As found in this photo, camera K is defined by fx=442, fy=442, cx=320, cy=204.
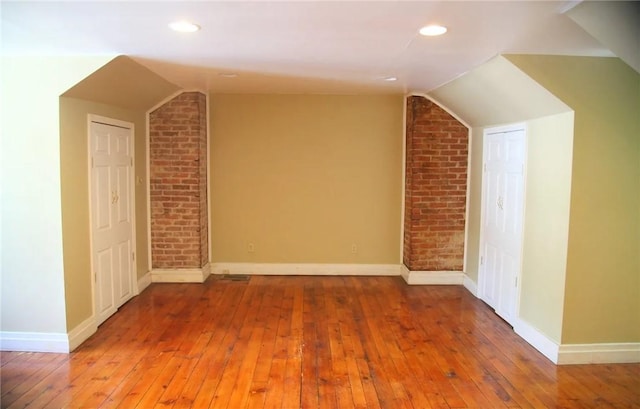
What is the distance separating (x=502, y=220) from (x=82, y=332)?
13.2 ft

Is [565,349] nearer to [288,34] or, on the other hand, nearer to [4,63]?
[288,34]

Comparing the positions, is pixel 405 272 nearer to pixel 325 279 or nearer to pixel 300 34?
pixel 325 279

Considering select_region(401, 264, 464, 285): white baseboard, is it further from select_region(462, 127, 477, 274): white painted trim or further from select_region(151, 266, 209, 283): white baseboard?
select_region(151, 266, 209, 283): white baseboard

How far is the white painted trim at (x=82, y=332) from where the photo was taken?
3.59 metres

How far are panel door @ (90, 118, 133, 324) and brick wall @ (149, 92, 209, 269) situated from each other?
1.93 feet

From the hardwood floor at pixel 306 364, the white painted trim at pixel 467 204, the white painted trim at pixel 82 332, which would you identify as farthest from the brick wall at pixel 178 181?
the white painted trim at pixel 467 204

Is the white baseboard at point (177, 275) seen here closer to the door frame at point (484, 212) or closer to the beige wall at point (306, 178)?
the beige wall at point (306, 178)

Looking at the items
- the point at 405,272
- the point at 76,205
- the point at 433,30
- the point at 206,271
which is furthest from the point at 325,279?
the point at 433,30

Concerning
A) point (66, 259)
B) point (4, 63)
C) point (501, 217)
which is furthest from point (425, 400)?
point (4, 63)

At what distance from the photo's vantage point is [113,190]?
4359mm

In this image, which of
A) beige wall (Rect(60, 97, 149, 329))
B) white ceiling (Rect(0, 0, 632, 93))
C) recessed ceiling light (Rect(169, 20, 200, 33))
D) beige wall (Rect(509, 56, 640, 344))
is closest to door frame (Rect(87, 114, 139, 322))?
beige wall (Rect(60, 97, 149, 329))

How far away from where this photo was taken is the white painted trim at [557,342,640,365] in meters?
3.43

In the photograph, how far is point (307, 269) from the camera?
5.86m

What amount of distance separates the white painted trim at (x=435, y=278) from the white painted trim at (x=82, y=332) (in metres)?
3.50
